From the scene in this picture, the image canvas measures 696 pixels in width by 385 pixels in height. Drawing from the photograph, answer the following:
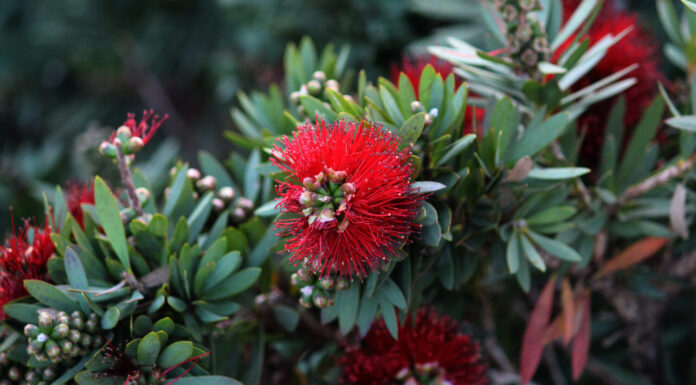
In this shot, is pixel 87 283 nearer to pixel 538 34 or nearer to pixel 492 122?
pixel 492 122

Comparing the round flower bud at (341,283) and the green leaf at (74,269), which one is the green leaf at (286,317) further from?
the green leaf at (74,269)

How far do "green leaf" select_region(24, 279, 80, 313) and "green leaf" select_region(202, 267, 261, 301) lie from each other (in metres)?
0.16

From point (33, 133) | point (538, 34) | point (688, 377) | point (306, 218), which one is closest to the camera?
point (306, 218)

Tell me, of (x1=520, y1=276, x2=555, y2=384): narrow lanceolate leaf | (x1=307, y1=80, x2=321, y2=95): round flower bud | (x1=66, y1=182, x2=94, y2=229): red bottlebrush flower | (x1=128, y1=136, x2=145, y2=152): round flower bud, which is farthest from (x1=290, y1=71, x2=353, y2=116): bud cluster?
(x1=520, y1=276, x2=555, y2=384): narrow lanceolate leaf

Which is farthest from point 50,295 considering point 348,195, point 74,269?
point 348,195

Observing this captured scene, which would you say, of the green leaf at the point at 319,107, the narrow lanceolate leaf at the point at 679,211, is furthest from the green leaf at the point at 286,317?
the narrow lanceolate leaf at the point at 679,211

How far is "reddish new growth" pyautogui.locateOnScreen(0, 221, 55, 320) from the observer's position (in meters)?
0.69

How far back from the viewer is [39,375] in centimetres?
67

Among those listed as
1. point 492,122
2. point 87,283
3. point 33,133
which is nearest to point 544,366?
point 492,122

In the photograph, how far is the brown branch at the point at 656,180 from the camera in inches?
29.7

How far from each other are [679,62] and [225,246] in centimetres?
76

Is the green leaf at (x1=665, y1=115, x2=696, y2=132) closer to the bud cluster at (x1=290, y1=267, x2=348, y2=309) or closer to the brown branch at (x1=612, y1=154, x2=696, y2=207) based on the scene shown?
the brown branch at (x1=612, y1=154, x2=696, y2=207)

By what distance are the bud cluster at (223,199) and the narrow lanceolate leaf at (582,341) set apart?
0.55m

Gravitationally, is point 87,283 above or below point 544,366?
above
